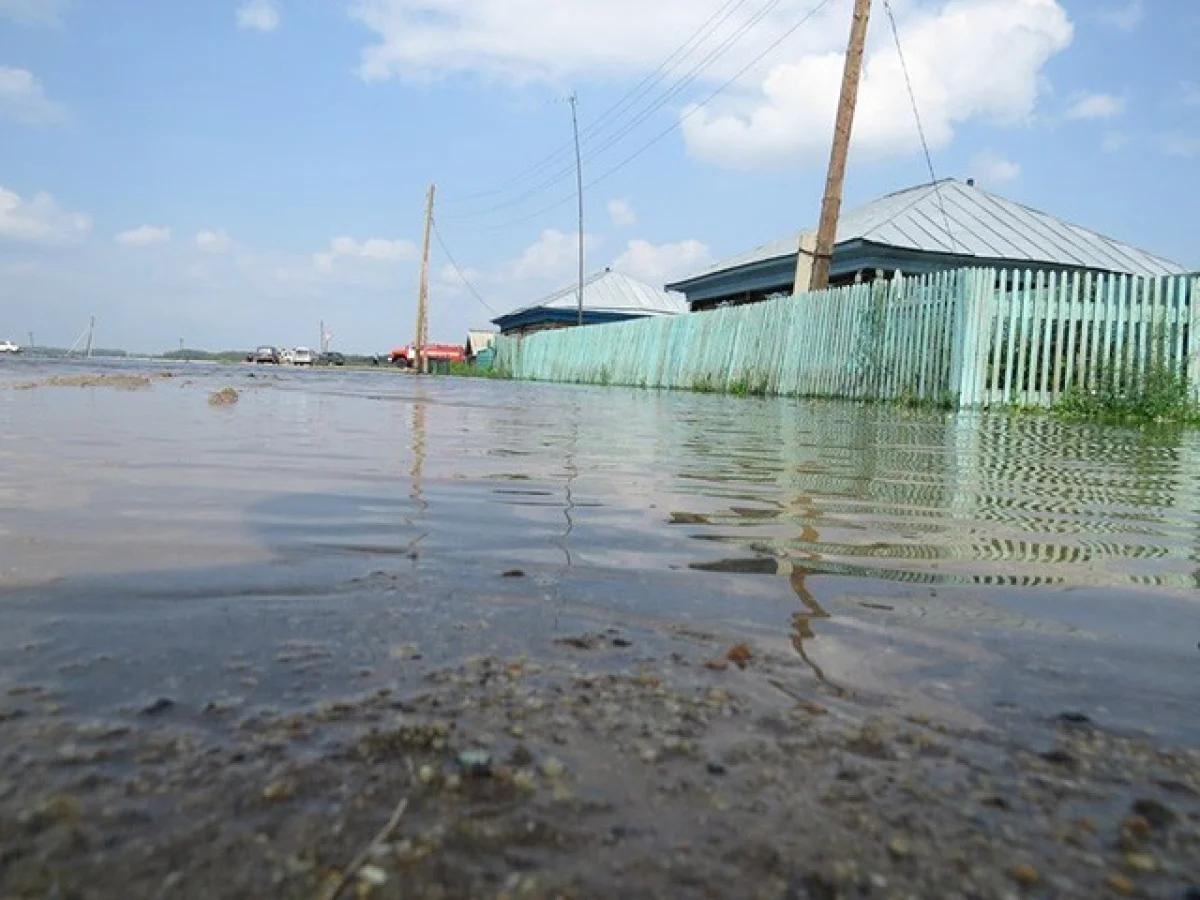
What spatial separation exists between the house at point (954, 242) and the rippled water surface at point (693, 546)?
47.3 ft

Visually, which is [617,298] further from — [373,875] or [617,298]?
[373,875]

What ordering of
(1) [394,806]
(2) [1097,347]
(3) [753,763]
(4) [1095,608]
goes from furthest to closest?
(2) [1097,347] → (4) [1095,608] → (3) [753,763] → (1) [394,806]

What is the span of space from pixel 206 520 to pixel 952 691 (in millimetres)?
1806

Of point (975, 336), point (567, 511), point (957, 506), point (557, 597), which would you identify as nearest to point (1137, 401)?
point (975, 336)

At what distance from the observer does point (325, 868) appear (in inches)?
29.0

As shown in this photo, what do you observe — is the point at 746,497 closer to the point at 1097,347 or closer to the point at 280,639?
the point at 280,639

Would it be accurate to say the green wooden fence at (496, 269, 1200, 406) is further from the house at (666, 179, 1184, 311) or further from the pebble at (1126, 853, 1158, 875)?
the pebble at (1126, 853, 1158, 875)

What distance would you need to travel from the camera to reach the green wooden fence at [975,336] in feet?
33.5

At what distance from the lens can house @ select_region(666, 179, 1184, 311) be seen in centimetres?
1805

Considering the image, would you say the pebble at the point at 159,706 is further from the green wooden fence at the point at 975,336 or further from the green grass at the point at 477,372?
the green grass at the point at 477,372

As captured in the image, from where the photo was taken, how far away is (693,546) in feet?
7.10

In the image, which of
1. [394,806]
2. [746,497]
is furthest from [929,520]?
[394,806]

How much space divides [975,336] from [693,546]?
9374 millimetres

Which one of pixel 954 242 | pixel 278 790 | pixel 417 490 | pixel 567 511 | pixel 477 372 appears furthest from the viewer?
A: pixel 477 372
